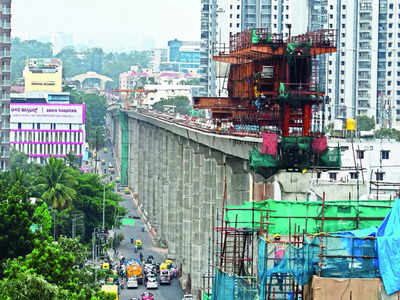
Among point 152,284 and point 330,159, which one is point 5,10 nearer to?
point 152,284

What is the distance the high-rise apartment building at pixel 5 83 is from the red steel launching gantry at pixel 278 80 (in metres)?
51.4

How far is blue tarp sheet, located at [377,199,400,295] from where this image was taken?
31.9 metres

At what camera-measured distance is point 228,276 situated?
1543 inches

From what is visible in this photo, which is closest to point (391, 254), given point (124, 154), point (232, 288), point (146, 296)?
point (232, 288)

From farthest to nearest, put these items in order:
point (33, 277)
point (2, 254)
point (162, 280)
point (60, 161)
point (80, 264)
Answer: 1. point (60, 161)
2. point (162, 280)
3. point (80, 264)
4. point (2, 254)
5. point (33, 277)

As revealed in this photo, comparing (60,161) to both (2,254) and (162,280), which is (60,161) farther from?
(2,254)

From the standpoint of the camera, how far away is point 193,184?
313ft

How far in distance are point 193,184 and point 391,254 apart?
209 ft

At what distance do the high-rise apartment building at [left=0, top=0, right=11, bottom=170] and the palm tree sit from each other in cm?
1692

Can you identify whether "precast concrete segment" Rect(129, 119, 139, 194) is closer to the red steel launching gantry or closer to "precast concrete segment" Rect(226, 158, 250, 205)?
the red steel launching gantry

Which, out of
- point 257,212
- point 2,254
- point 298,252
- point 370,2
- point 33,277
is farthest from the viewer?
point 370,2

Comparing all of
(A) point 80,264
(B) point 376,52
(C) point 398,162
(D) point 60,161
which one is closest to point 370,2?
(B) point 376,52

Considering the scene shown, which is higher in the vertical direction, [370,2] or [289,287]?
[370,2]

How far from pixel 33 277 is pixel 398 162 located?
46.5 metres
